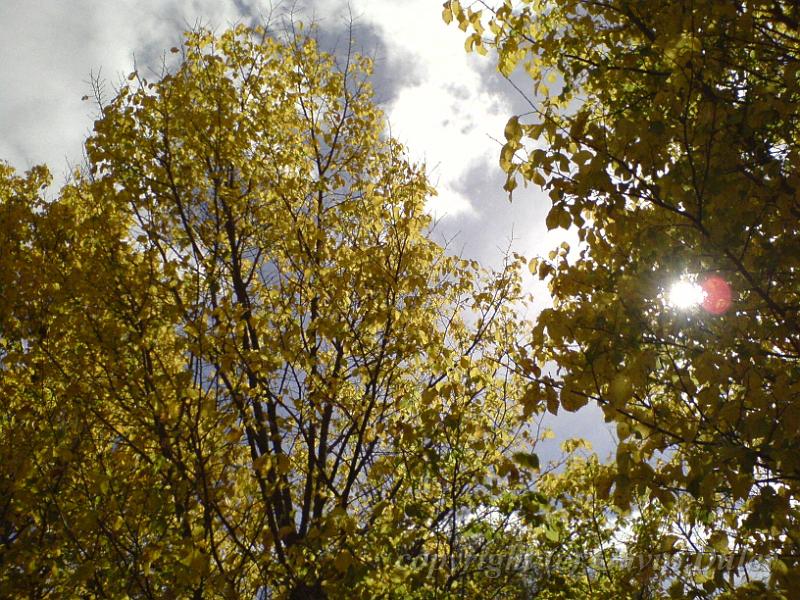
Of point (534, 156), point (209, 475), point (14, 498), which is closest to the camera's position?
point (534, 156)

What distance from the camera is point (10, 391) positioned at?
19.9ft

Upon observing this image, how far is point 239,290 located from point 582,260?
4069mm

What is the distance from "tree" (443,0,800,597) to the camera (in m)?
2.55

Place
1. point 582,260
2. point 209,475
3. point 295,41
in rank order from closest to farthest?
point 582,260
point 209,475
point 295,41

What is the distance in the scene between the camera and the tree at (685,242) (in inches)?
100

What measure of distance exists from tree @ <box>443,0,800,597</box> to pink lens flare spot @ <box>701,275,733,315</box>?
0.01 m

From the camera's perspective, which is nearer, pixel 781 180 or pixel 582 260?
pixel 781 180

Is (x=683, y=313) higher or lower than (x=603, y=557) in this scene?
higher

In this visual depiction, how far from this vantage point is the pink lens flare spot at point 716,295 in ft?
10.8

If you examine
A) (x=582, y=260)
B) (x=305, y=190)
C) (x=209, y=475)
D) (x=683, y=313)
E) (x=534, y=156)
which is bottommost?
(x=209, y=475)

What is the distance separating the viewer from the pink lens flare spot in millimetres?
3303

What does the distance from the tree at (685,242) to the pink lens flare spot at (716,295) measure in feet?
0.04

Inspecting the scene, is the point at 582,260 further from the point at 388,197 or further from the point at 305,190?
the point at 305,190

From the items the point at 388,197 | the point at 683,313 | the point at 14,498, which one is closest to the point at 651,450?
the point at 683,313
